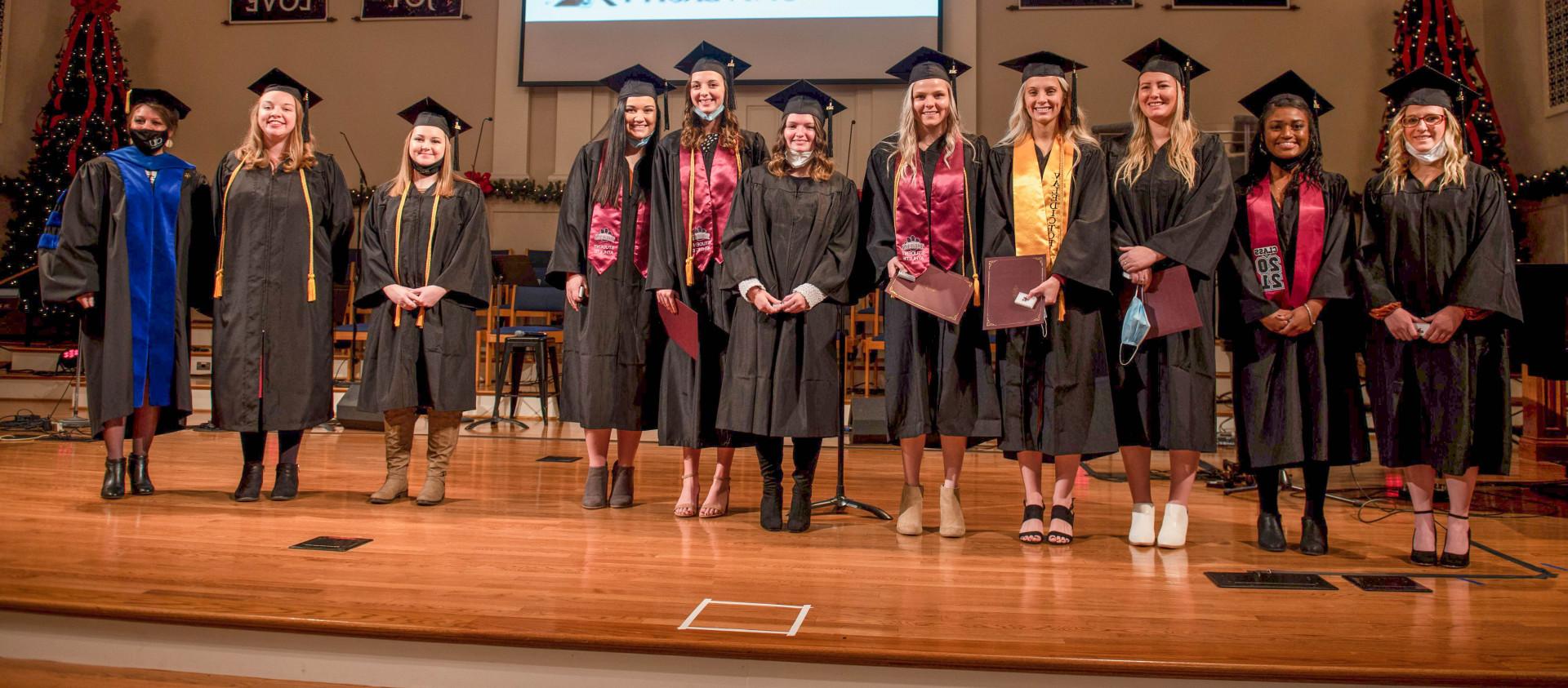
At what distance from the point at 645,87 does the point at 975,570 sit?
2199mm

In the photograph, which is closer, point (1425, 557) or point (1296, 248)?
point (1425, 557)

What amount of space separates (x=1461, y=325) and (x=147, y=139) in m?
4.69

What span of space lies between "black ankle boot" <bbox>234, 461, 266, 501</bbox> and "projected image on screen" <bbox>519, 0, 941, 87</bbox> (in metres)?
7.41

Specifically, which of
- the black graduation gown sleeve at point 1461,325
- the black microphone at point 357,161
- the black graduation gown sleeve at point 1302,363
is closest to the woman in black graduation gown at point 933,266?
the black graduation gown sleeve at point 1302,363

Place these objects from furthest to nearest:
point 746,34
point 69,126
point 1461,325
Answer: point 746,34 < point 69,126 < point 1461,325

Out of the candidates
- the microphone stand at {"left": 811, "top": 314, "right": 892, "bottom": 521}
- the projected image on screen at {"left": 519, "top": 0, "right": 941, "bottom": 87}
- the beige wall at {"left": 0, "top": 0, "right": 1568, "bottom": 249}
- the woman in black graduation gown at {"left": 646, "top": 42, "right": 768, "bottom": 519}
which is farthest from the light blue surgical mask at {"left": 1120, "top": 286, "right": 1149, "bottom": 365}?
the projected image on screen at {"left": 519, "top": 0, "right": 941, "bottom": 87}

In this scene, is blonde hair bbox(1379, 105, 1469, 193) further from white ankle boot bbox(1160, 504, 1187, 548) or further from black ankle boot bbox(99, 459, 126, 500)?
black ankle boot bbox(99, 459, 126, 500)

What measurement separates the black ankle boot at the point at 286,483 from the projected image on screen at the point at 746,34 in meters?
7.38

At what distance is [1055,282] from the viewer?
3.05 m

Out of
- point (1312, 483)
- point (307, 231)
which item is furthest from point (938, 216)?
point (307, 231)

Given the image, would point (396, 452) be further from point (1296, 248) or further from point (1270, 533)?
point (1296, 248)

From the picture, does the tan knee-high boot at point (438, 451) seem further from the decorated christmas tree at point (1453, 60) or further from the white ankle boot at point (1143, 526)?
the decorated christmas tree at point (1453, 60)

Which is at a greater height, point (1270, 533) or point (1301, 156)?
point (1301, 156)

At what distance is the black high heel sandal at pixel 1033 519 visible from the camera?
317 centimetres
